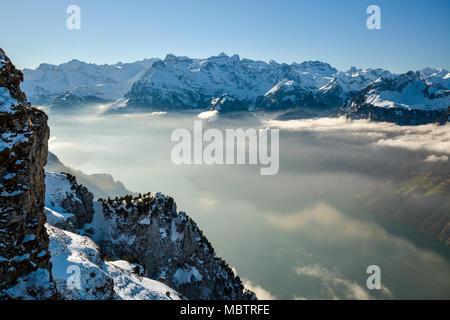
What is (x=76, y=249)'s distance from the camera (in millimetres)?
44812

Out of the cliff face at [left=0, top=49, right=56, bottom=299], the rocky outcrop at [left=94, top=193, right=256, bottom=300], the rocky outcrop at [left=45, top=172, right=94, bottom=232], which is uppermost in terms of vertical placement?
the cliff face at [left=0, top=49, right=56, bottom=299]

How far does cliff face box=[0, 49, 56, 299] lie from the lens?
976 inches

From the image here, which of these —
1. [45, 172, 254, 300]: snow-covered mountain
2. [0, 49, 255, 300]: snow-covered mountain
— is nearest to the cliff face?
[0, 49, 255, 300]: snow-covered mountain

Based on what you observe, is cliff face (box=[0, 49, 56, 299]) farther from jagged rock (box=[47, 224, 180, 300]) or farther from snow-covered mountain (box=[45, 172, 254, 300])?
snow-covered mountain (box=[45, 172, 254, 300])

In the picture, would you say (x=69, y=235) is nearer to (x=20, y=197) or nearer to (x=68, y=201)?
(x=20, y=197)

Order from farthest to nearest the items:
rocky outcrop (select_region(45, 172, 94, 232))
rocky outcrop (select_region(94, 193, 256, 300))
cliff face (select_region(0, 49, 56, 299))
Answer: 1. rocky outcrop (select_region(94, 193, 256, 300))
2. rocky outcrop (select_region(45, 172, 94, 232))
3. cliff face (select_region(0, 49, 56, 299))

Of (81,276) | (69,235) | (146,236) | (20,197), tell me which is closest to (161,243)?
(146,236)

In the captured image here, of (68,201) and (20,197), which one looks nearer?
(20,197)

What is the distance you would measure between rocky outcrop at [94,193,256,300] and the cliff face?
58970 mm

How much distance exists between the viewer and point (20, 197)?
25.5 metres

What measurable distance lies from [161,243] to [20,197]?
7335cm
